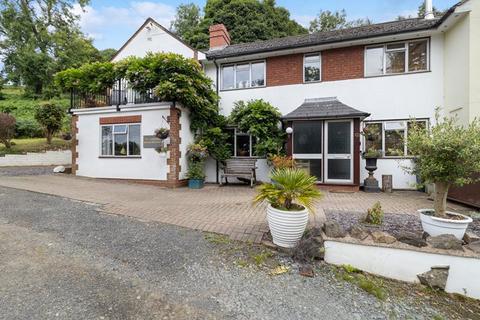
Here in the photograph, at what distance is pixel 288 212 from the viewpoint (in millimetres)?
4133

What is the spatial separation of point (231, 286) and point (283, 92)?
397 inches

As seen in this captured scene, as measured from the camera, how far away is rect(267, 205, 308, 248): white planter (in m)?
4.12

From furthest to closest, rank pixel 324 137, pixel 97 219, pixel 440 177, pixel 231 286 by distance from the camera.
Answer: pixel 324 137 → pixel 97 219 → pixel 440 177 → pixel 231 286

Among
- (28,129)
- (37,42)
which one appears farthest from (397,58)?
(37,42)

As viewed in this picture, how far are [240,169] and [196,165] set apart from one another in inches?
80.0

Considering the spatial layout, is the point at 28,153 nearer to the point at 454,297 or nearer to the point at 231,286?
the point at 231,286

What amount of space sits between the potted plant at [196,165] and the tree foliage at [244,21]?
71.0 feet

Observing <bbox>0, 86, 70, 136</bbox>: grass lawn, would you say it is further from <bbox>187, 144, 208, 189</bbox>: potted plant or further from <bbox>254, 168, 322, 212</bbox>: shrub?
<bbox>254, 168, 322, 212</bbox>: shrub

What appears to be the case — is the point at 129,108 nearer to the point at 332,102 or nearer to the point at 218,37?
the point at 218,37

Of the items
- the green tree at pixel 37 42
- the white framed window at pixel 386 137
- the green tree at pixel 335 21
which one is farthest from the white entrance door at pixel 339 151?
the green tree at pixel 335 21

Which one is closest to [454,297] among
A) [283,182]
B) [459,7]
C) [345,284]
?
[345,284]

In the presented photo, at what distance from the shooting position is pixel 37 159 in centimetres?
1470

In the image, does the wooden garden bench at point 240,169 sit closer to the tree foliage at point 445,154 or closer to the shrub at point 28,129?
the tree foliage at point 445,154

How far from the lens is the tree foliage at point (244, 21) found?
1147 inches
